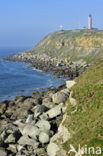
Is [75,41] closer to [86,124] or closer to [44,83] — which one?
[44,83]

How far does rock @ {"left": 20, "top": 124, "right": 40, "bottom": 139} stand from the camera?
28.3 metres

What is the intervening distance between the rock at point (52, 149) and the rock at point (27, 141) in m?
1.69

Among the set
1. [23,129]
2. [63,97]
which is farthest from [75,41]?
[23,129]

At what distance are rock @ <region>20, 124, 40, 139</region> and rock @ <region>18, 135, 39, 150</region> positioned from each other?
35.1 inches

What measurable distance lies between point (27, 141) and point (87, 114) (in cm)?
761

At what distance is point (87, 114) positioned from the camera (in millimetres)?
25750

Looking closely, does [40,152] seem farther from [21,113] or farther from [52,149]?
[21,113]

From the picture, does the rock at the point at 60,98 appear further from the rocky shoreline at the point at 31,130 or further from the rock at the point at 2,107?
the rock at the point at 2,107

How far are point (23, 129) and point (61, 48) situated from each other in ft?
394

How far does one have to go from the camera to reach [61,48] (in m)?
147

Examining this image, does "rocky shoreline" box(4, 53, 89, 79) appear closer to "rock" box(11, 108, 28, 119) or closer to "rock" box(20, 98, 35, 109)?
"rock" box(20, 98, 35, 109)

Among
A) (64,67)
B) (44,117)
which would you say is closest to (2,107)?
(44,117)

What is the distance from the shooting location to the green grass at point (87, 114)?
22422 millimetres

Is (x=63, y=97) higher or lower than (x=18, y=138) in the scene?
higher
